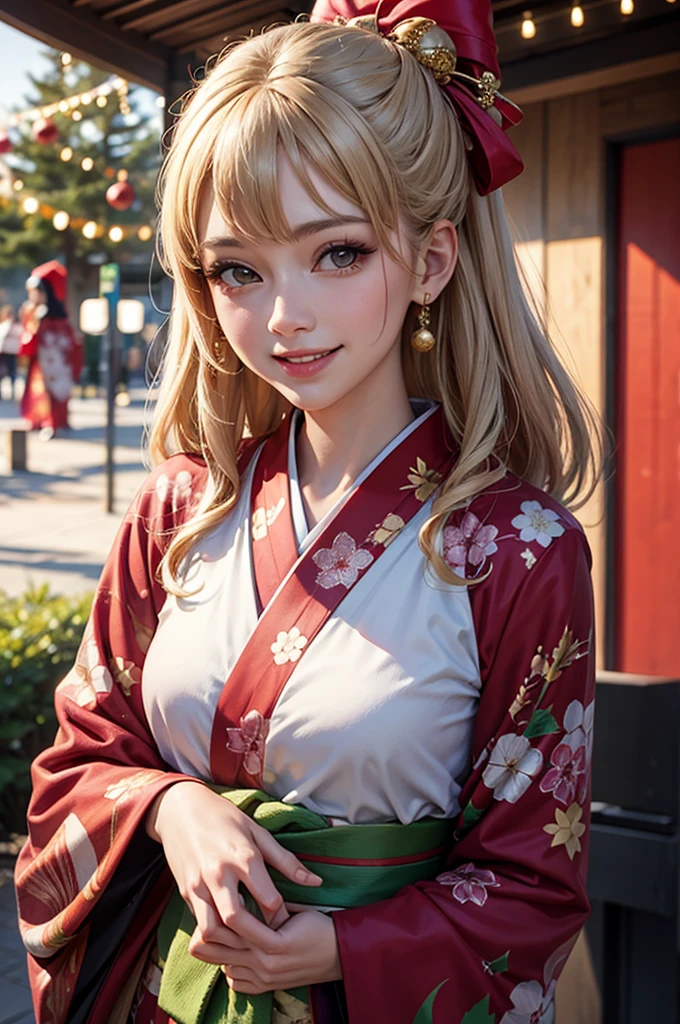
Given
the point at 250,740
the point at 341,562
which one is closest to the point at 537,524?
the point at 341,562

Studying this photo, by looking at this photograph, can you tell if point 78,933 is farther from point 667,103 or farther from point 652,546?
point 667,103

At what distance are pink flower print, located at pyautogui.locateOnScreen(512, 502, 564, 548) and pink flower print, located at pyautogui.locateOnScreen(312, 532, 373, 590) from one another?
0.21 meters

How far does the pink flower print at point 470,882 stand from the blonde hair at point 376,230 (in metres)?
0.38

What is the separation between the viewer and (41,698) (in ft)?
12.7

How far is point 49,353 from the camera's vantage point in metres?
11.6

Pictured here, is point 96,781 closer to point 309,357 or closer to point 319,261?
point 309,357

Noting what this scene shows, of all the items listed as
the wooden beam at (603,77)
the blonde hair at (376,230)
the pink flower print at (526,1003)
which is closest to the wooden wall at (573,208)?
the wooden beam at (603,77)

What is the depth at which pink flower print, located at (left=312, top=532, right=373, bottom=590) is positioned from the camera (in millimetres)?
1489

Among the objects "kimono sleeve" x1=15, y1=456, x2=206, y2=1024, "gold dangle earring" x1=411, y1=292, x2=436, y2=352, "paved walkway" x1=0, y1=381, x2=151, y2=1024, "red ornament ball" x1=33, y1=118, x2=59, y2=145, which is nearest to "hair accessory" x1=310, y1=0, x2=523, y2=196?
"gold dangle earring" x1=411, y1=292, x2=436, y2=352

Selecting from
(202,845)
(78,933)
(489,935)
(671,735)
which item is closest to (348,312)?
(202,845)

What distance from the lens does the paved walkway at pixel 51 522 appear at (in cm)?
298

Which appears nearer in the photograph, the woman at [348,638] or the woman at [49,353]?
the woman at [348,638]

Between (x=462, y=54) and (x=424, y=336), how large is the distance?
399 mm

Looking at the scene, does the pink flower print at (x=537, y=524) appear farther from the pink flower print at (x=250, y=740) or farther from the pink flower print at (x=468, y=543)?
the pink flower print at (x=250, y=740)
